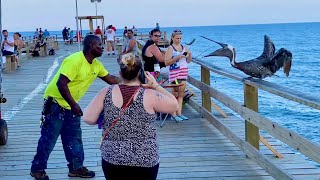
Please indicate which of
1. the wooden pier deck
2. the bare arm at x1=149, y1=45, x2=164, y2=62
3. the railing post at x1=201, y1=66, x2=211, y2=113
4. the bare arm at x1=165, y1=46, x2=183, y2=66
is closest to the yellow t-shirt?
the wooden pier deck

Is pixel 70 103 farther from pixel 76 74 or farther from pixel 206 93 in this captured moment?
pixel 206 93

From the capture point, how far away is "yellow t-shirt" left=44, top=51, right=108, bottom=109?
5.45m

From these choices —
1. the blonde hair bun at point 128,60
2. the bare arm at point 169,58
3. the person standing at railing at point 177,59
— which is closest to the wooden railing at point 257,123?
the person standing at railing at point 177,59

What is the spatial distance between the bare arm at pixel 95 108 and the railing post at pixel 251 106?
259cm

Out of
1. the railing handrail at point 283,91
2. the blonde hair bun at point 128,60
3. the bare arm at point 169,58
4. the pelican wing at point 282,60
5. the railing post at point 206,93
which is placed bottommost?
the railing post at point 206,93

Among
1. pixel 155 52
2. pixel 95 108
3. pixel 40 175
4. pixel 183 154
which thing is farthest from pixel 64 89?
pixel 155 52

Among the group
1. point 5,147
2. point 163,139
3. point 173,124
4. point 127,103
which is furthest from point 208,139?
point 127,103

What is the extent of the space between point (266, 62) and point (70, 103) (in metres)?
1.98

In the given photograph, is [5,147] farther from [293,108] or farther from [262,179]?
[293,108]

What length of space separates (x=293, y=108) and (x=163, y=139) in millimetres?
18738

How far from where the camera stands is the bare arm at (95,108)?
420 cm

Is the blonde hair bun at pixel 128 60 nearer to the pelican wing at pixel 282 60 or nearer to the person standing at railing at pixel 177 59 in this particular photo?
the pelican wing at pixel 282 60

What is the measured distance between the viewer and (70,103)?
17.8ft

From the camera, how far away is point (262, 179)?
5.93m
